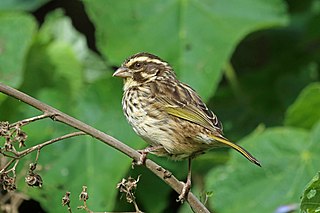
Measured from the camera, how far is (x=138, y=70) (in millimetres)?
4551

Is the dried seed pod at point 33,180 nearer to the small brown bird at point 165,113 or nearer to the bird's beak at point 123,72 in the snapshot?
the small brown bird at point 165,113

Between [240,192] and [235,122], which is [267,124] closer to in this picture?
[235,122]

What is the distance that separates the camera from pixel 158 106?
4.29 meters

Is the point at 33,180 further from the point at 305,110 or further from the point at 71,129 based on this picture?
the point at 305,110

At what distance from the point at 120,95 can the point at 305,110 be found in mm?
1119

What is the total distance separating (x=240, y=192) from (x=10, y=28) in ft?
5.65

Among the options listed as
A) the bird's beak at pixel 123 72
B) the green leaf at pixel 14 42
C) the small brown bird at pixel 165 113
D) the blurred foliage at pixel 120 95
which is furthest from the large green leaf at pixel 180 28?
the bird's beak at pixel 123 72

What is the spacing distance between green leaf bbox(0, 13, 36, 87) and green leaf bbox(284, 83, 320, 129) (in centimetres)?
163

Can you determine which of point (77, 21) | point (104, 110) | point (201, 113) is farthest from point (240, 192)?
point (77, 21)

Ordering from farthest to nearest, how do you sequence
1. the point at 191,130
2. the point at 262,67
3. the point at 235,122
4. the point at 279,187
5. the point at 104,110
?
the point at 262,67 < the point at 235,122 < the point at 104,110 < the point at 279,187 < the point at 191,130

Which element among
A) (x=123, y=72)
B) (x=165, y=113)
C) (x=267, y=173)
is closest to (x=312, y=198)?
(x=165, y=113)

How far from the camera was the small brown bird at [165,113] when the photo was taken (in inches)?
159

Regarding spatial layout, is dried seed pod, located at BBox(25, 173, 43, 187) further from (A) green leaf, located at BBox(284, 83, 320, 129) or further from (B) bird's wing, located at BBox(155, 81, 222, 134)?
(A) green leaf, located at BBox(284, 83, 320, 129)

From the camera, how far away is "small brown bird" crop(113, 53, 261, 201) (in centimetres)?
404
